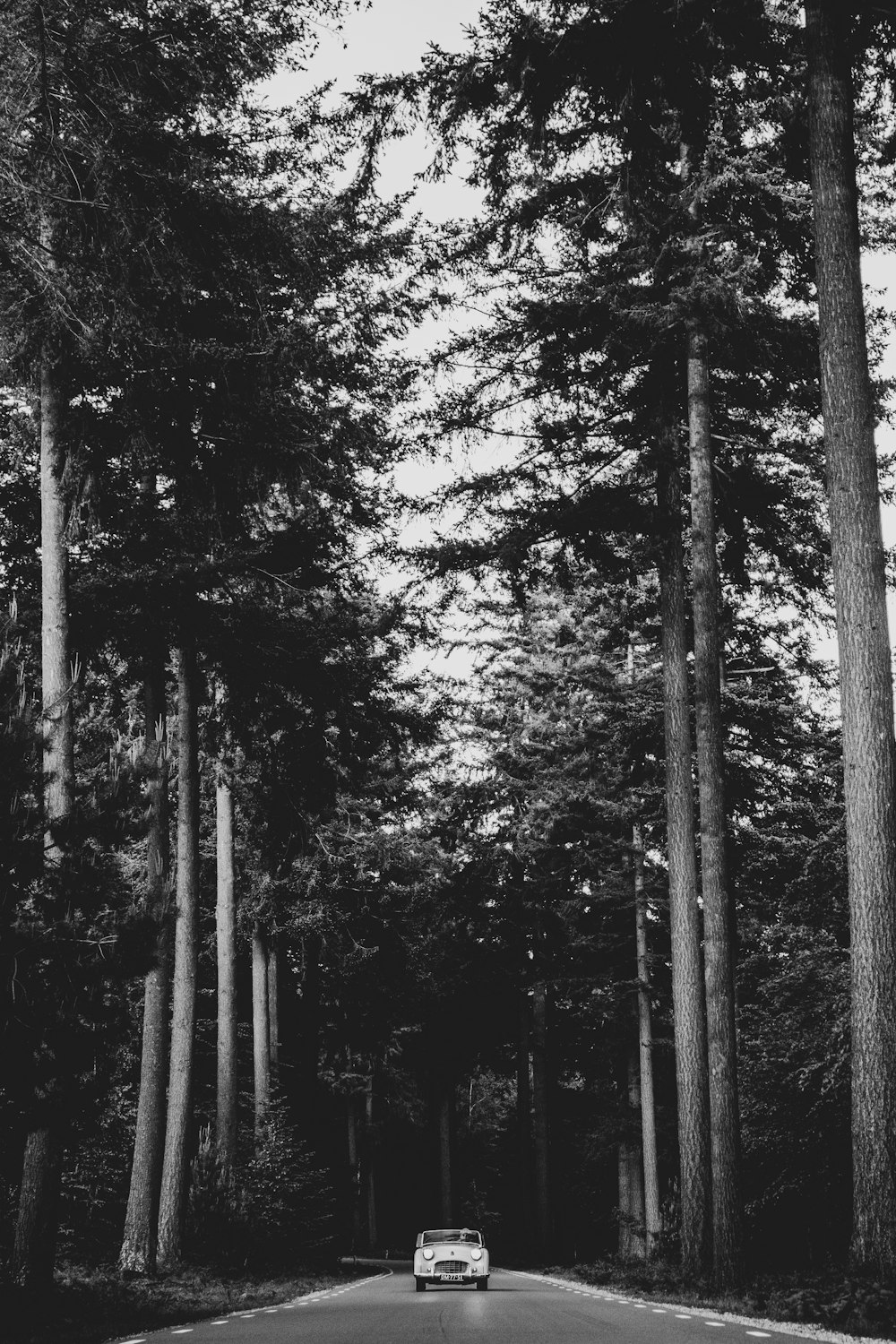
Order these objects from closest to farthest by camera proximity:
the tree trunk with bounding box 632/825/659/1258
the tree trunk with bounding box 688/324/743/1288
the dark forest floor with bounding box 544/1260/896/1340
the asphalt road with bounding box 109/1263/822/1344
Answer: the dark forest floor with bounding box 544/1260/896/1340 < the asphalt road with bounding box 109/1263/822/1344 < the tree trunk with bounding box 688/324/743/1288 < the tree trunk with bounding box 632/825/659/1258

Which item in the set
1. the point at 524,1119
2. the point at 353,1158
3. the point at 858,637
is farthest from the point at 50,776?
the point at 353,1158

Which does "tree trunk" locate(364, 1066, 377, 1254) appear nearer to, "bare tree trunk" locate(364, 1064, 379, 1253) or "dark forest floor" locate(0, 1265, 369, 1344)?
"bare tree trunk" locate(364, 1064, 379, 1253)

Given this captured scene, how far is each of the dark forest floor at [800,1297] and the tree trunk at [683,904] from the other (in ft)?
3.27

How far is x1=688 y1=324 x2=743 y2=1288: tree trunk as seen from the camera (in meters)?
15.3

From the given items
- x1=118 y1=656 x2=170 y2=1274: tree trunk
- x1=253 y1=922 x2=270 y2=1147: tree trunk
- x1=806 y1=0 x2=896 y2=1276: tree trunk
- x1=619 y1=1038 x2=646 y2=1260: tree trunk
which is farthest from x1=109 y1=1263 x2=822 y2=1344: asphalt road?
x1=619 y1=1038 x2=646 y2=1260: tree trunk

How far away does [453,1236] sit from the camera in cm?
2428

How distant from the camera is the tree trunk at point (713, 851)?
15.3m

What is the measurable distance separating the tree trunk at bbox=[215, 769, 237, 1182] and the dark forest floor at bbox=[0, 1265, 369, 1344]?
12.3ft

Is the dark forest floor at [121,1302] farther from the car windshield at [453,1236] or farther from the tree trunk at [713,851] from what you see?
the tree trunk at [713,851]

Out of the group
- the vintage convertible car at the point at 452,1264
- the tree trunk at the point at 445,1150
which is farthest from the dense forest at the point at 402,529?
the tree trunk at the point at 445,1150

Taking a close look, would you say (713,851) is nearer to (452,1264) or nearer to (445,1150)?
(452,1264)

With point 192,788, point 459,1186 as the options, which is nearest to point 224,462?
point 192,788

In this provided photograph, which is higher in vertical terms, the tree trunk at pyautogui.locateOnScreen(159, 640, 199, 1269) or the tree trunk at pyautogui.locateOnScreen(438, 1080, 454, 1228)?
the tree trunk at pyautogui.locateOnScreen(159, 640, 199, 1269)

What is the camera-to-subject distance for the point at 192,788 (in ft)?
63.9
